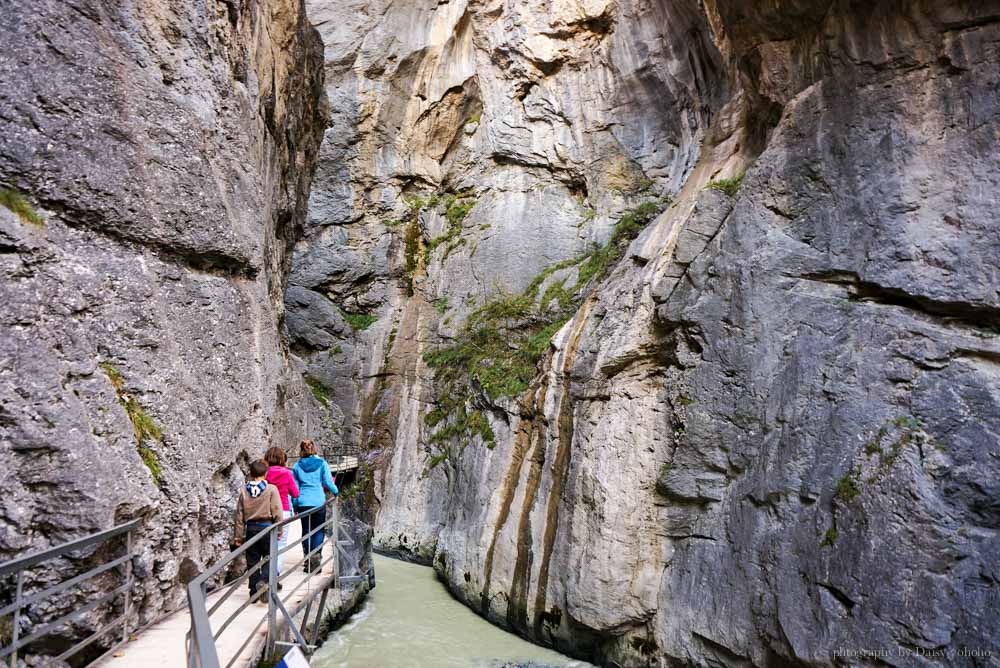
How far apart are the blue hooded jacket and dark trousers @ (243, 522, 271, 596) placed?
827 mm

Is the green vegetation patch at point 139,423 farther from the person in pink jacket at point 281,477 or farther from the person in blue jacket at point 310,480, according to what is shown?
the person in blue jacket at point 310,480

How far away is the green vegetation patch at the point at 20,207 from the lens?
504 cm

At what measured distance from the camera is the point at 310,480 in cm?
715

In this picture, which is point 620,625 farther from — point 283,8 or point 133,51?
point 283,8

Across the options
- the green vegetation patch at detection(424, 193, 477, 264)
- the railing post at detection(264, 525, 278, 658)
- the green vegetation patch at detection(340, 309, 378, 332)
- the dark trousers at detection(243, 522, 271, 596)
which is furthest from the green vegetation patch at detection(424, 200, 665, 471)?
the railing post at detection(264, 525, 278, 658)

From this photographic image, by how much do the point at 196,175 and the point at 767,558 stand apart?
7.38 meters

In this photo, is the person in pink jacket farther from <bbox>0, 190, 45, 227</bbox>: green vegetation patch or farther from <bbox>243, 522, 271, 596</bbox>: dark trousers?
<bbox>0, 190, 45, 227</bbox>: green vegetation patch

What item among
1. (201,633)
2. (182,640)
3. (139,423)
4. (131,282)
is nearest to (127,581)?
(182,640)

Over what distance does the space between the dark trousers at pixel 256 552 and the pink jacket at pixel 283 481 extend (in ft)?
1.35

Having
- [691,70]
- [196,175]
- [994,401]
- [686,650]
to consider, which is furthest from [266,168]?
[691,70]

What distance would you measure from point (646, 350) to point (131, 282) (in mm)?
6554

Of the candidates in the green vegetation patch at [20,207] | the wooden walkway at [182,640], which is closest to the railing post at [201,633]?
the wooden walkway at [182,640]

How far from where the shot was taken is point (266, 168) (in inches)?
368

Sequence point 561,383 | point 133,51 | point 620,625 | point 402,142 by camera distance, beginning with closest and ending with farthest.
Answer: point 133,51 < point 620,625 < point 561,383 < point 402,142
